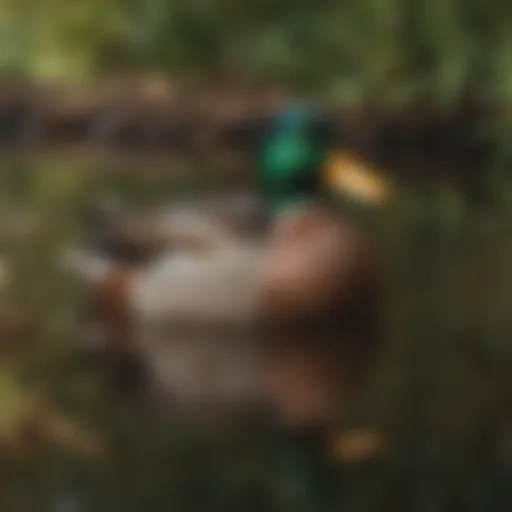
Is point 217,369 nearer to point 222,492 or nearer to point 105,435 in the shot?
point 105,435

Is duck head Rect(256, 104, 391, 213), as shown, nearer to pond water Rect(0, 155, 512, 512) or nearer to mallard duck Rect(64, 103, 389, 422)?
mallard duck Rect(64, 103, 389, 422)

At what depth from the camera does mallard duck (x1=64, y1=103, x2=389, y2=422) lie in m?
2.20

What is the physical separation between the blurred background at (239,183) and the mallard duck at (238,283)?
0.20 feet

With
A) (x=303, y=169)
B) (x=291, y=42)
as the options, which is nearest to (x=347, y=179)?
(x=303, y=169)

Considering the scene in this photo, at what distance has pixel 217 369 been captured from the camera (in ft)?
6.85

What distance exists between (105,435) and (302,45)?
2.50m

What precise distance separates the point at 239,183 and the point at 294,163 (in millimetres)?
624

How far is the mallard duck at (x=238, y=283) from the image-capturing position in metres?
2.20

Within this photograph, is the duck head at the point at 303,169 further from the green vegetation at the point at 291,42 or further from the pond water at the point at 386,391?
the green vegetation at the point at 291,42

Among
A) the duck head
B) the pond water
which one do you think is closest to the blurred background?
the pond water

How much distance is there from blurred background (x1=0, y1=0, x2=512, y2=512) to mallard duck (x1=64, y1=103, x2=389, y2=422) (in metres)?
0.06

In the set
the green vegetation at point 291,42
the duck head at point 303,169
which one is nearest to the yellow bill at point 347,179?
the duck head at point 303,169

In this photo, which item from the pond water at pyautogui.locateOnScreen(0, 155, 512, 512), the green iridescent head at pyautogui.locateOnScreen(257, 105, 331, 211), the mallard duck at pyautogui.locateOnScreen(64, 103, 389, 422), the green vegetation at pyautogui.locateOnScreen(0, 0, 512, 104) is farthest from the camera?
the green vegetation at pyautogui.locateOnScreen(0, 0, 512, 104)

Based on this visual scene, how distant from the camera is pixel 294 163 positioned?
102 inches
